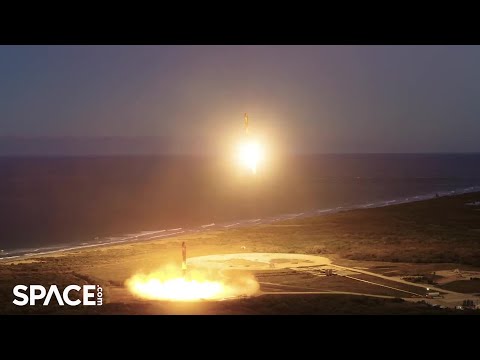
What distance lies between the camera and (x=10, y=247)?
25469 millimetres

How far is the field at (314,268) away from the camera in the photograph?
1366 centimetres

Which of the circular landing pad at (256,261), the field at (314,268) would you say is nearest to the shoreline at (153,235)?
the field at (314,268)

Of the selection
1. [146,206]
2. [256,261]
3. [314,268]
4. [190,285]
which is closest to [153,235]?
[256,261]

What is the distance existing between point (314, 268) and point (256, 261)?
1974 millimetres

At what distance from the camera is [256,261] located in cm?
1938

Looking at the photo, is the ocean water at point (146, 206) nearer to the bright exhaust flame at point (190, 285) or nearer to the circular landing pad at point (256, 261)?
the circular landing pad at point (256, 261)

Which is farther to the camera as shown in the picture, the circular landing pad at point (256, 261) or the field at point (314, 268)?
the circular landing pad at point (256, 261)

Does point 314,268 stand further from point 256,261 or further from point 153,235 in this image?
point 153,235

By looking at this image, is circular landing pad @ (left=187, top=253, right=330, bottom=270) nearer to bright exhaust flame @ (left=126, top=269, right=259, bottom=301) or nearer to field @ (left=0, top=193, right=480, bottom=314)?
field @ (left=0, top=193, right=480, bottom=314)

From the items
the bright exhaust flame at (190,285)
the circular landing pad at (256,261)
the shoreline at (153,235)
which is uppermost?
the shoreline at (153,235)

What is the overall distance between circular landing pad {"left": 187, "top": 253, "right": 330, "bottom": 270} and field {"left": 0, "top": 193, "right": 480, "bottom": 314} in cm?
34

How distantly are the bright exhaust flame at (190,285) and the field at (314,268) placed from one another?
39 centimetres

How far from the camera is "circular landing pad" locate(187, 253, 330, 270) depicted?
1853cm
